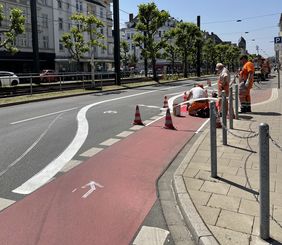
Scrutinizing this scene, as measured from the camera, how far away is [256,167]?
640cm

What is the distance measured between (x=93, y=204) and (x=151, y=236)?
115 centimetres

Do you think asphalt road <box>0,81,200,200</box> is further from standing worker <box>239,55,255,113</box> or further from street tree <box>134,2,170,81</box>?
street tree <box>134,2,170,81</box>

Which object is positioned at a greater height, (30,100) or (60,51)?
(60,51)

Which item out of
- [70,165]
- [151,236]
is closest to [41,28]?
[70,165]

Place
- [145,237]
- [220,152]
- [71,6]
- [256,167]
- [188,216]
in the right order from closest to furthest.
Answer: [145,237], [188,216], [256,167], [220,152], [71,6]

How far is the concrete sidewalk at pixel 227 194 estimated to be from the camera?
404 cm

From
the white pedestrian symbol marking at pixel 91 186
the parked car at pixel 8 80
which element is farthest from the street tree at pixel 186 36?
the white pedestrian symbol marking at pixel 91 186

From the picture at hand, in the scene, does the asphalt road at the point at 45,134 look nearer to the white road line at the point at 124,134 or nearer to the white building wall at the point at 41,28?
the white road line at the point at 124,134

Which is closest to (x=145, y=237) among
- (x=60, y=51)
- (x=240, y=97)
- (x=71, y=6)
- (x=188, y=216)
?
(x=188, y=216)

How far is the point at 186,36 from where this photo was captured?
57.8 meters

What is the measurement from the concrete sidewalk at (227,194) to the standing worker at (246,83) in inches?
192

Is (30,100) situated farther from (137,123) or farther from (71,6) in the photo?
(71,6)

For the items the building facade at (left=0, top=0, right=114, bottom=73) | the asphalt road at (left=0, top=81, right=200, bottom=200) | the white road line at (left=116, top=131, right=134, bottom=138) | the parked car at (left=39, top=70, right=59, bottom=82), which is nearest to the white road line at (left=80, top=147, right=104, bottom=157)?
the asphalt road at (left=0, top=81, right=200, bottom=200)

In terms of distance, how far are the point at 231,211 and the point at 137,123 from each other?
7.21m
